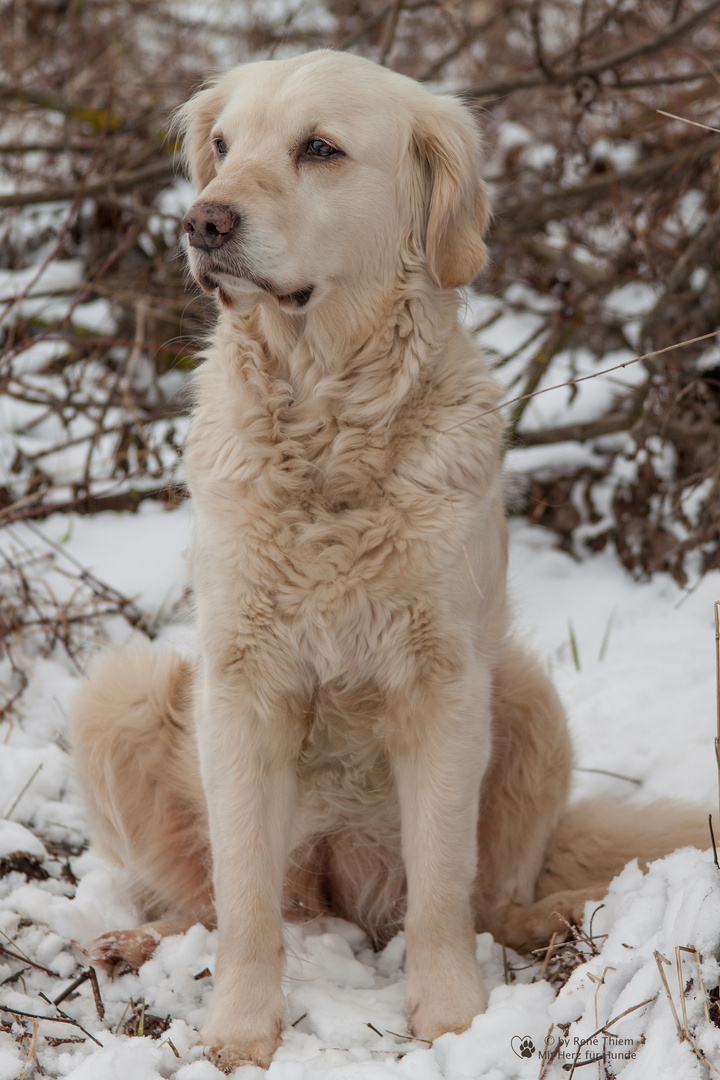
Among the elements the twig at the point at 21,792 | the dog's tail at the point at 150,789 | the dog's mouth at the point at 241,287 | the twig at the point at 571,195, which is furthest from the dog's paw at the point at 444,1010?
the twig at the point at 571,195

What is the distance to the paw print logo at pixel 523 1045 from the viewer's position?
1974 mm

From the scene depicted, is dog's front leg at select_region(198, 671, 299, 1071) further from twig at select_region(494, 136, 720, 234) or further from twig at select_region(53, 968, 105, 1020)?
twig at select_region(494, 136, 720, 234)

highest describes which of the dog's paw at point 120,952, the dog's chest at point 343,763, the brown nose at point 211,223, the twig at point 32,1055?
the brown nose at point 211,223

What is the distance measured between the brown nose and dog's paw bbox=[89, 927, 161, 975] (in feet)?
5.31

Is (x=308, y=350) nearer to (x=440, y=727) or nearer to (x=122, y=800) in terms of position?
(x=440, y=727)

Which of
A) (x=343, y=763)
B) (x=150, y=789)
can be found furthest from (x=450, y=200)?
(x=150, y=789)

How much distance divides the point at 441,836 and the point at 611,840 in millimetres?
722

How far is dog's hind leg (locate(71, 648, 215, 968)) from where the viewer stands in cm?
276

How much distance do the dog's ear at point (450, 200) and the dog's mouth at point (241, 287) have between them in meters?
0.34

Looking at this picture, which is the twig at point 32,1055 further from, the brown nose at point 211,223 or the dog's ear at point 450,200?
the dog's ear at point 450,200

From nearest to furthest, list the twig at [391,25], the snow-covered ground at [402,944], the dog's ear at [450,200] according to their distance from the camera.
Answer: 1. the snow-covered ground at [402,944]
2. the dog's ear at [450,200]
3. the twig at [391,25]

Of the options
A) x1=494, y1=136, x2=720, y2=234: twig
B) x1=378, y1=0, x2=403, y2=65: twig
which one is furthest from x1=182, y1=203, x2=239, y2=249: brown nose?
x1=494, y1=136, x2=720, y2=234: twig

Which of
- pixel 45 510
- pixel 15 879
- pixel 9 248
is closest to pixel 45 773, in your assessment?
A: pixel 15 879

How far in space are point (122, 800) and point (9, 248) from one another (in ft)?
15.2
